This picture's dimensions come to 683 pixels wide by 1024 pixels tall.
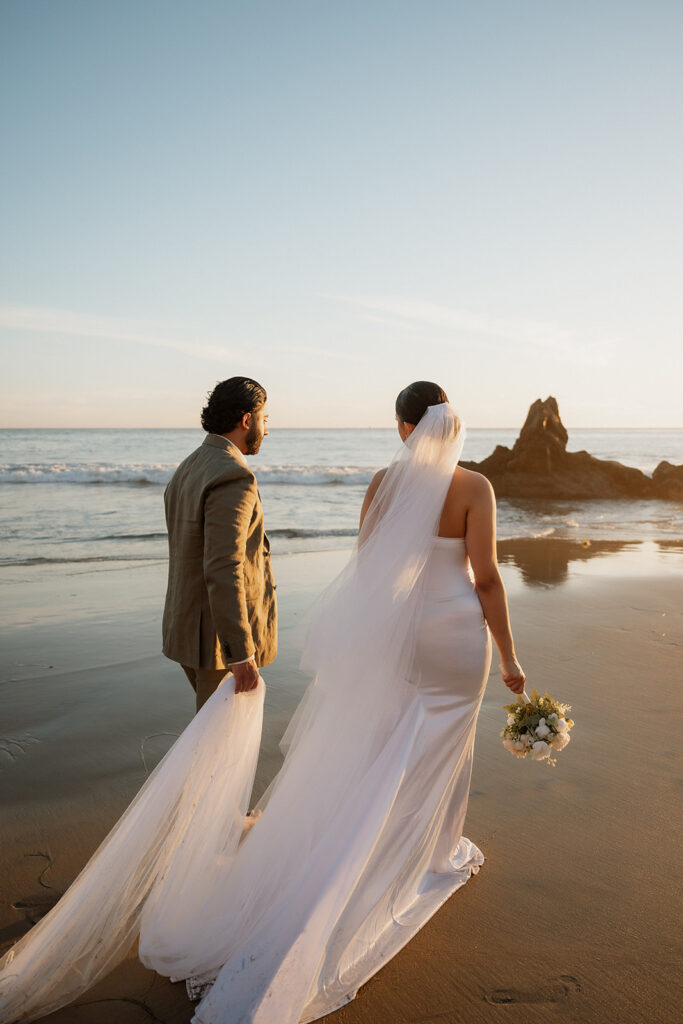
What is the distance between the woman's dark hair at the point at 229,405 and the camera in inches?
120

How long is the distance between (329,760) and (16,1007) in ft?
4.22

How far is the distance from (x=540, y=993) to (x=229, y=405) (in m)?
2.51

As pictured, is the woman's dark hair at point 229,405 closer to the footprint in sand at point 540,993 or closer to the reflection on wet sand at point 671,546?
the footprint in sand at point 540,993

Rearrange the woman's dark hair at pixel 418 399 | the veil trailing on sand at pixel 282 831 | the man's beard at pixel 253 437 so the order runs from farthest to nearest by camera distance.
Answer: the man's beard at pixel 253 437 → the woman's dark hair at pixel 418 399 → the veil trailing on sand at pixel 282 831

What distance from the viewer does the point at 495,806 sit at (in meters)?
3.77

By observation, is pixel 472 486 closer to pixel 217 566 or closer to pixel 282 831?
pixel 217 566

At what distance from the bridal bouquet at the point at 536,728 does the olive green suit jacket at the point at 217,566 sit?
3.75 ft

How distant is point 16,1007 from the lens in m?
2.31

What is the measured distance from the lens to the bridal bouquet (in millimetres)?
2982

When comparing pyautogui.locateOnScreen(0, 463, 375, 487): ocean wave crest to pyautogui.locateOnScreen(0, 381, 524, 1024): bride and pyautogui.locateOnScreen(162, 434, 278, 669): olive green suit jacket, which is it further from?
pyautogui.locateOnScreen(0, 381, 524, 1024): bride

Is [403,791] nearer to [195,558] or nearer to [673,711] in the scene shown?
[195,558]

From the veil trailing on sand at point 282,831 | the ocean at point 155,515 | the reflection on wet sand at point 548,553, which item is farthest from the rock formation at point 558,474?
the veil trailing on sand at point 282,831

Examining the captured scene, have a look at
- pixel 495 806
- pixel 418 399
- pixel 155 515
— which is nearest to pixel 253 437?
pixel 418 399

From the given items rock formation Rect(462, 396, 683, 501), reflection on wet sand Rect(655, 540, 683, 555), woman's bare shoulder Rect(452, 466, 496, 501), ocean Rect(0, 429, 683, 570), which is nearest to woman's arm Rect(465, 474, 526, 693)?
woman's bare shoulder Rect(452, 466, 496, 501)
